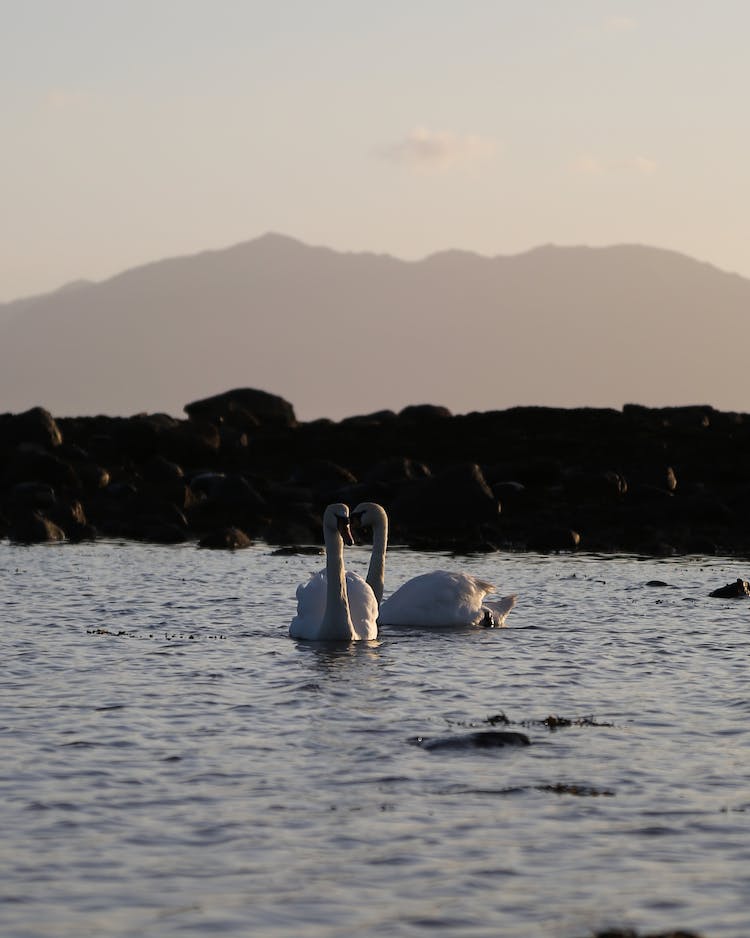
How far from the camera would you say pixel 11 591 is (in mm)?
26344

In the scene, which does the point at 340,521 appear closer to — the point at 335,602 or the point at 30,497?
the point at 335,602

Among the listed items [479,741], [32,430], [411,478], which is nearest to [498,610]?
[479,741]

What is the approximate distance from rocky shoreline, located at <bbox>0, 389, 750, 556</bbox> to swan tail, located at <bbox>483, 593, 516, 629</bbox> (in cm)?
1364

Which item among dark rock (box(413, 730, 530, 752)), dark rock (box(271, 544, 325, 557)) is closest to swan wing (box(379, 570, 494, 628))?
dark rock (box(413, 730, 530, 752))

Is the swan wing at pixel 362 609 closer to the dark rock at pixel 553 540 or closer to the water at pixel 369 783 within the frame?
the water at pixel 369 783

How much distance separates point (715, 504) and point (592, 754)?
28.9 m

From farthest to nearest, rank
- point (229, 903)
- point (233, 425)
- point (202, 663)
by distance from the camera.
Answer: point (233, 425) → point (202, 663) → point (229, 903)

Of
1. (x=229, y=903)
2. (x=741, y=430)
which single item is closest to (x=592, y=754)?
(x=229, y=903)

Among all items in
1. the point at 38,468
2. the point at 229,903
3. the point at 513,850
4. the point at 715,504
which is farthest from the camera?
the point at 38,468

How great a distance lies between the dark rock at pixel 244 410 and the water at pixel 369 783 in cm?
4230

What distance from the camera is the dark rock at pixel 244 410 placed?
64.0 metres

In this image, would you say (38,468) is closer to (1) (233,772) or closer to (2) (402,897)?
(1) (233,772)

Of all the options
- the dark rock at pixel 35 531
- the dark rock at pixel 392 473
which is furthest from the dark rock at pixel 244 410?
the dark rock at pixel 35 531

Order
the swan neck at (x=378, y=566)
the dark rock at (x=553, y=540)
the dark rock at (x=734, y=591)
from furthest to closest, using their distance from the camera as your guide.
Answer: the dark rock at (x=553, y=540) → the dark rock at (x=734, y=591) → the swan neck at (x=378, y=566)
